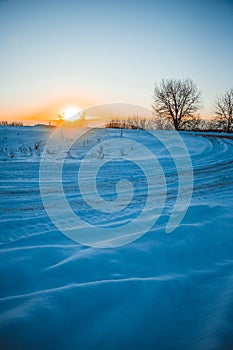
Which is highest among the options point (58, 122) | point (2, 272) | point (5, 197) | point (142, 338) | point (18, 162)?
point (58, 122)

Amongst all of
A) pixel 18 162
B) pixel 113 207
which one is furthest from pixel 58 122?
pixel 113 207

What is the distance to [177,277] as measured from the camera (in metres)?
2.44

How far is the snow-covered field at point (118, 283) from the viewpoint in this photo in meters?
1.77

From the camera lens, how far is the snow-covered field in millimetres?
1766

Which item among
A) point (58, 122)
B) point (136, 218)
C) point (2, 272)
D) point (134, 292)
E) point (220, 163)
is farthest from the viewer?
point (58, 122)

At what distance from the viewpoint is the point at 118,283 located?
7.44ft

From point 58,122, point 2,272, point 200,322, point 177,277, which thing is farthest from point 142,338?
point 58,122

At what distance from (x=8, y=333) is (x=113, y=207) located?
2887 mm

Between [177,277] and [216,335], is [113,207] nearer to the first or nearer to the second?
[177,277]

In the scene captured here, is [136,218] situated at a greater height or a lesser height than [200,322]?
greater

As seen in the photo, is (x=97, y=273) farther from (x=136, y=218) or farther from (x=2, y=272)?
(x=136, y=218)

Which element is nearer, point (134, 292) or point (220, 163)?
point (134, 292)

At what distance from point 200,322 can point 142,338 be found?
1.80 ft

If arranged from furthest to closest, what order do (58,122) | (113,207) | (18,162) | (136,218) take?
(58,122) → (18,162) → (113,207) → (136,218)
